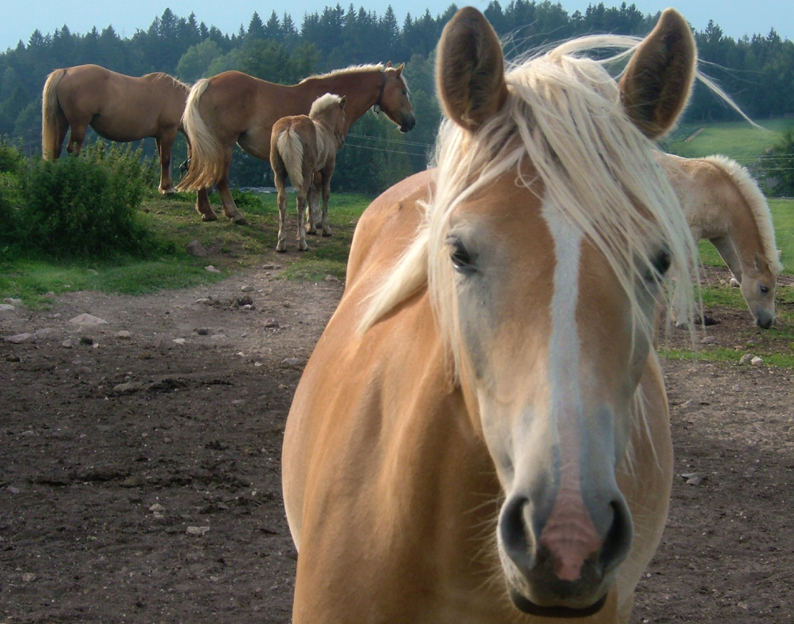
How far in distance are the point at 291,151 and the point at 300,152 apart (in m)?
0.11

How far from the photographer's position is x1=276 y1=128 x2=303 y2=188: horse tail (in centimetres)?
1060

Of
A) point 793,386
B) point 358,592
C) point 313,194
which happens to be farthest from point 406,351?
point 313,194

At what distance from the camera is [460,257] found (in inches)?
60.8

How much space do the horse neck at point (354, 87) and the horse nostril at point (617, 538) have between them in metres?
11.9

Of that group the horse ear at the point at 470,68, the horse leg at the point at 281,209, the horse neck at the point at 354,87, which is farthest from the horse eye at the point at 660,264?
the horse neck at the point at 354,87

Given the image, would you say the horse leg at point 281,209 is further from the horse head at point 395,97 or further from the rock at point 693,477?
the rock at point 693,477

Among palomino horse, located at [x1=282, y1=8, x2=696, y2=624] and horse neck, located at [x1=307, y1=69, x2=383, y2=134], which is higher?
horse neck, located at [x1=307, y1=69, x2=383, y2=134]

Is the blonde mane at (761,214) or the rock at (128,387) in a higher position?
the blonde mane at (761,214)

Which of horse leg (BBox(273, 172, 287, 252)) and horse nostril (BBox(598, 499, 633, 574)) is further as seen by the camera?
horse leg (BBox(273, 172, 287, 252))

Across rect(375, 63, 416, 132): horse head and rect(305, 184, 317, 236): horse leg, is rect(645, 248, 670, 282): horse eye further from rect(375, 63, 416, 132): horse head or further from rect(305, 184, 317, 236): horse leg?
rect(375, 63, 416, 132): horse head

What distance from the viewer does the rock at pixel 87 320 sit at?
7.14m

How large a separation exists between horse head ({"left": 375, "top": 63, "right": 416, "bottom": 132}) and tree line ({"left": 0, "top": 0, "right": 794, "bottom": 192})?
7.81 feet

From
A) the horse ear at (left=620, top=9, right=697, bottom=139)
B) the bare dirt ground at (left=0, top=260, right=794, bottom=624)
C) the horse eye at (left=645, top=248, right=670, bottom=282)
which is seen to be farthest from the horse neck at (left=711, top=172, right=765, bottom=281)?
the horse eye at (left=645, top=248, right=670, bottom=282)

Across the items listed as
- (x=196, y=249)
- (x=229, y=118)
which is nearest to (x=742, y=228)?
Answer: (x=196, y=249)
